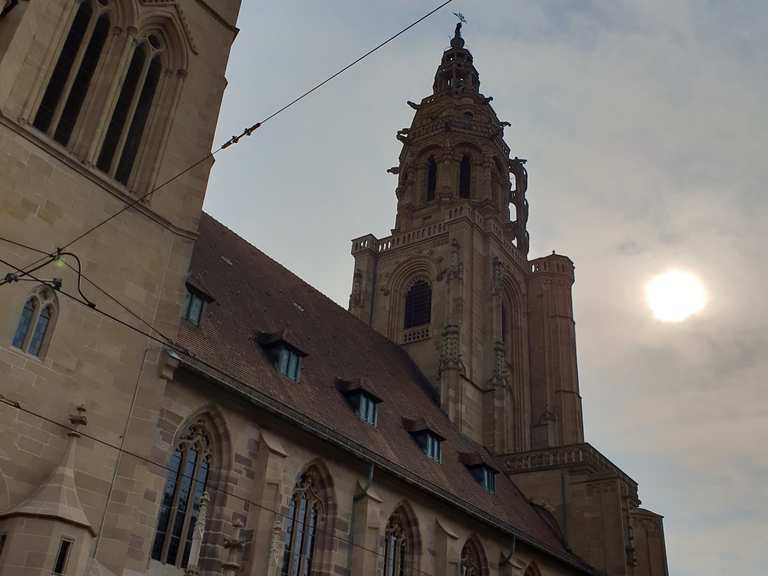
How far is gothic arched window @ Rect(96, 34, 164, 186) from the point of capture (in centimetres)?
1480

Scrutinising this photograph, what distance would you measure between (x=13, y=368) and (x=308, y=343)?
1062cm

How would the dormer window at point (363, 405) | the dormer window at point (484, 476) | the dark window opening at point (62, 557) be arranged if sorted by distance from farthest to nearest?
the dormer window at point (484, 476)
the dormer window at point (363, 405)
the dark window opening at point (62, 557)

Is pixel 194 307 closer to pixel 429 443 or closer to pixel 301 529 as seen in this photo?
pixel 301 529

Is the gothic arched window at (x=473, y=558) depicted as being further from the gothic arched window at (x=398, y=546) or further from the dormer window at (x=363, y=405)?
the dormer window at (x=363, y=405)

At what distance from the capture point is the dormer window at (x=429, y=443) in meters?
22.4

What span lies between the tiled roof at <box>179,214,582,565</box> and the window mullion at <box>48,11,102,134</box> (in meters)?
4.43

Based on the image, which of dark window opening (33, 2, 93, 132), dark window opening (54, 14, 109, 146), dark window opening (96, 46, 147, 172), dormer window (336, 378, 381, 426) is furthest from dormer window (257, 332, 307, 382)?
dark window opening (33, 2, 93, 132)

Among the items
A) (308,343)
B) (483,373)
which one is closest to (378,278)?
(483,373)

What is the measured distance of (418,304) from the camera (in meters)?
33.0

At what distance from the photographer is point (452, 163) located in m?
37.6

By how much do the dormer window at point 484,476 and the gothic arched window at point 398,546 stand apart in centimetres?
540

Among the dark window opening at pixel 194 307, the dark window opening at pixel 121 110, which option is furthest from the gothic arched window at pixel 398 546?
the dark window opening at pixel 121 110

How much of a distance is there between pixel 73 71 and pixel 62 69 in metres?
0.18

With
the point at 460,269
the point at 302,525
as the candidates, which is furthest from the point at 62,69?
the point at 460,269
